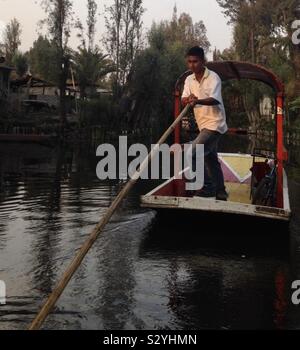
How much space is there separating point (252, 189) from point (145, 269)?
388 centimetres

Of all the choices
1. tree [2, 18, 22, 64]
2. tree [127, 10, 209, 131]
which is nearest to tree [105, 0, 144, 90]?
tree [127, 10, 209, 131]

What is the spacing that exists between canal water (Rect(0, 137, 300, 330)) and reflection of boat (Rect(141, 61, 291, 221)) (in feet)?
1.57

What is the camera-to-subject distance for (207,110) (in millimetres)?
7168

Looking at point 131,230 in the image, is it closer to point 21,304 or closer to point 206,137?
point 206,137

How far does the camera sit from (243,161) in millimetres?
11992

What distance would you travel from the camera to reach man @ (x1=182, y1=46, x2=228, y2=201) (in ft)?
22.0

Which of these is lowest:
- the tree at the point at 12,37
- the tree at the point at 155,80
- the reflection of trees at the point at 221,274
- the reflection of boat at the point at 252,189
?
the reflection of trees at the point at 221,274

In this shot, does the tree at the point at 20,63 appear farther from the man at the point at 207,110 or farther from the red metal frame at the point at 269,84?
the man at the point at 207,110

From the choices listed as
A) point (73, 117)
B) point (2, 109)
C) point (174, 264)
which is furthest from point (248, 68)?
point (73, 117)

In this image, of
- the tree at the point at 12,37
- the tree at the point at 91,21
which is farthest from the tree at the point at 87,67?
the tree at the point at 12,37

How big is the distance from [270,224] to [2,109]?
90.5 feet

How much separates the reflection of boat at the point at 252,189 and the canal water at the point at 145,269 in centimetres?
48

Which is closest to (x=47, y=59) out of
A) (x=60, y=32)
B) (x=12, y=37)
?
(x=60, y=32)

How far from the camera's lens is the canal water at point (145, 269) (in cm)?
450
